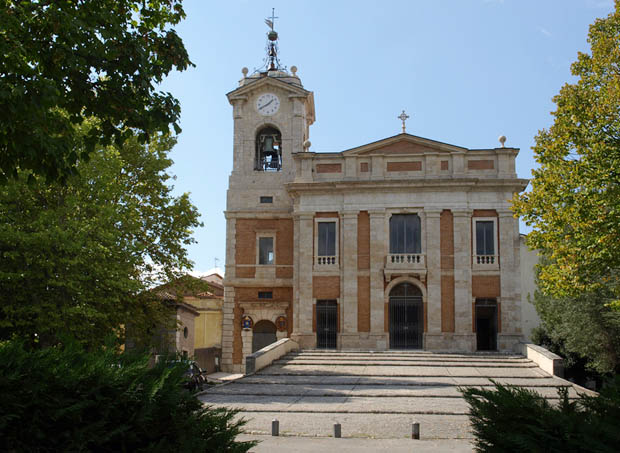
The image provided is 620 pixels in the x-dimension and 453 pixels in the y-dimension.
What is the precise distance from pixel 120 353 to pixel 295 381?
54.5 ft

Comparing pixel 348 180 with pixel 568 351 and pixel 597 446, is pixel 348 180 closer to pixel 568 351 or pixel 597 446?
pixel 568 351

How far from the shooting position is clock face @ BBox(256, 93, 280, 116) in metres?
36.5

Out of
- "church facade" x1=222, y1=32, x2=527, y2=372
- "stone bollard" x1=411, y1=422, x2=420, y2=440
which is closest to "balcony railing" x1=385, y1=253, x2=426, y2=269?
"church facade" x1=222, y1=32, x2=527, y2=372

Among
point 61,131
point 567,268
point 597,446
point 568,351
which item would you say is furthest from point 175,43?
point 568,351

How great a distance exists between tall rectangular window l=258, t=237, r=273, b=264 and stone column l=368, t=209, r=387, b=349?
5843 millimetres

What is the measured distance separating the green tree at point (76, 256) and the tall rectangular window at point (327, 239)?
9.86 metres

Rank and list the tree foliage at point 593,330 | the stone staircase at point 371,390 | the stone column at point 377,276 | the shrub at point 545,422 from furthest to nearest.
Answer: the stone column at point 377,276, the tree foliage at point 593,330, the stone staircase at point 371,390, the shrub at point 545,422

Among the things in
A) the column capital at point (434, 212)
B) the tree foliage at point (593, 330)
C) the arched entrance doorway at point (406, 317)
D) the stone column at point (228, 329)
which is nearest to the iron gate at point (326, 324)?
the arched entrance doorway at point (406, 317)

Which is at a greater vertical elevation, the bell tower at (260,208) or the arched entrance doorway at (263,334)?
the bell tower at (260,208)

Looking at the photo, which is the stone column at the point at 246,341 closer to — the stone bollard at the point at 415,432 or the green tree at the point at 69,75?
the stone bollard at the point at 415,432

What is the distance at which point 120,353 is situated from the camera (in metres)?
7.50

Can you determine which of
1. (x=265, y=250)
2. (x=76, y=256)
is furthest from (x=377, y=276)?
(x=76, y=256)

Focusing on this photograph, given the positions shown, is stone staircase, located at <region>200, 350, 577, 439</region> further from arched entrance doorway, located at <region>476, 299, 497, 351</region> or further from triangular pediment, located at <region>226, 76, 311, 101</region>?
A: triangular pediment, located at <region>226, 76, 311, 101</region>

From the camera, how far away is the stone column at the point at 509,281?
3120 cm
